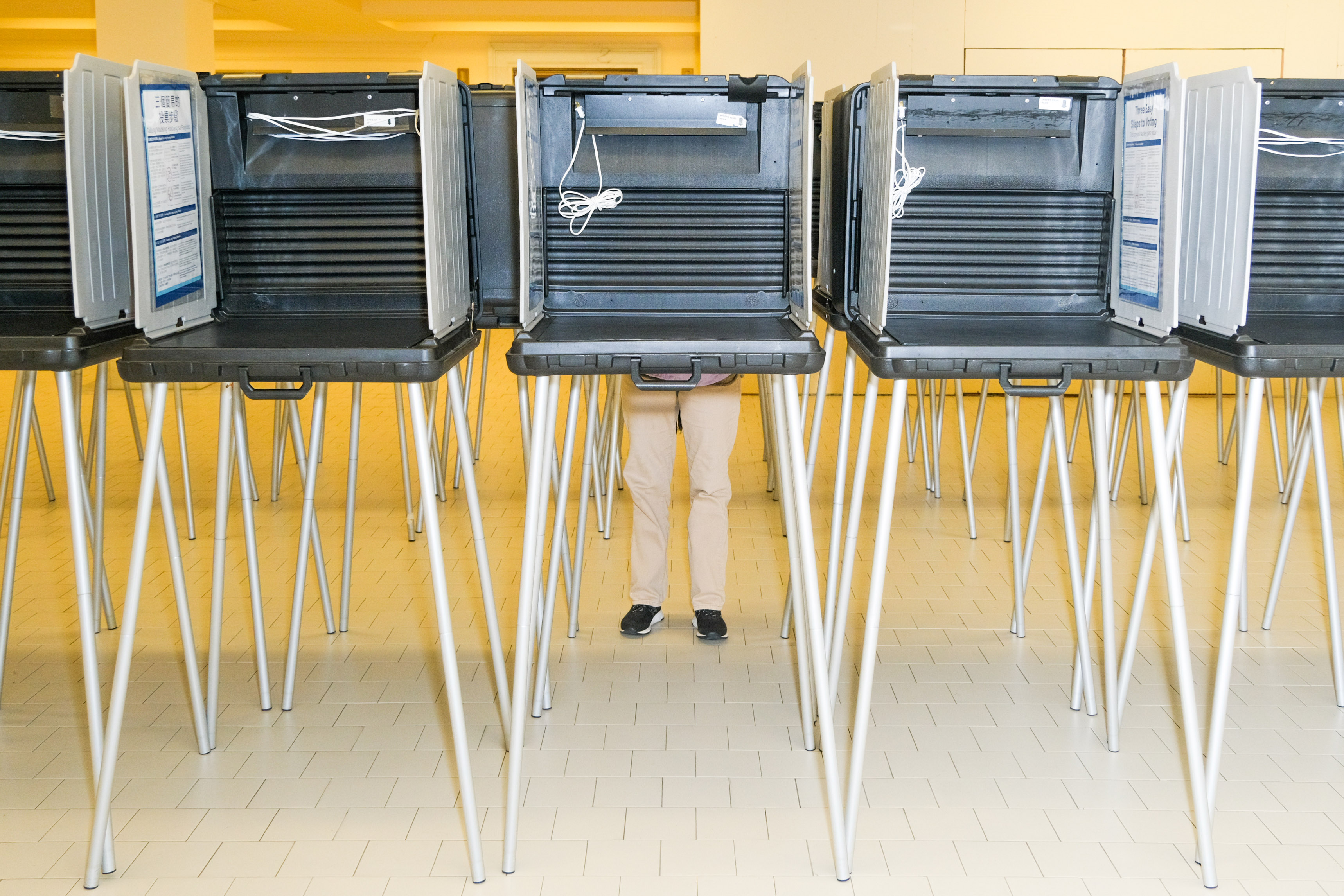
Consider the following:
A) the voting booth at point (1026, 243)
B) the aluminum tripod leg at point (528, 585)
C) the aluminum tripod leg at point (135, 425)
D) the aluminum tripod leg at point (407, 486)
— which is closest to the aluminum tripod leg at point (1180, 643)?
the voting booth at point (1026, 243)

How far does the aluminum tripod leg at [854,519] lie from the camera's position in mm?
1874

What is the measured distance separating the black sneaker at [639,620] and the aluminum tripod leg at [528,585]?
1.00m

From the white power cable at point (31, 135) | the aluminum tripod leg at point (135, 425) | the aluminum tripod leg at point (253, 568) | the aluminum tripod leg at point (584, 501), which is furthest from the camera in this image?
the aluminum tripod leg at point (135, 425)

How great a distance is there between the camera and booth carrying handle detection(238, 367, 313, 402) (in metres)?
1.71

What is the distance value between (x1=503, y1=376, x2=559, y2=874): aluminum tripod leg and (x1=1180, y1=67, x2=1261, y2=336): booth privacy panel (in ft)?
3.76

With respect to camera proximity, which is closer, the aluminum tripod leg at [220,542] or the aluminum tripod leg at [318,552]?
the aluminum tripod leg at [220,542]

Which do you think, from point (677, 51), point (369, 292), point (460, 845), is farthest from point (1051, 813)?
point (677, 51)

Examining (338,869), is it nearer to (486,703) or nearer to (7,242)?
(486,703)

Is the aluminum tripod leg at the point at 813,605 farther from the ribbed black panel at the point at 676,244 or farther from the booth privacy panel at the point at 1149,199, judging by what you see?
the booth privacy panel at the point at 1149,199

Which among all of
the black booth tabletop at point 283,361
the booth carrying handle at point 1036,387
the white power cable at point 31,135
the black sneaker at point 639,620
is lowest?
the black sneaker at point 639,620

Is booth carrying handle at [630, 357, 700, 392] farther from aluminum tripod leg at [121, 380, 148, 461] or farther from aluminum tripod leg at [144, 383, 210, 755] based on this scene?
aluminum tripod leg at [121, 380, 148, 461]

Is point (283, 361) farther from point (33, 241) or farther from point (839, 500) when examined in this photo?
point (839, 500)

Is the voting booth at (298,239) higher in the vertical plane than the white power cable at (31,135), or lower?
lower

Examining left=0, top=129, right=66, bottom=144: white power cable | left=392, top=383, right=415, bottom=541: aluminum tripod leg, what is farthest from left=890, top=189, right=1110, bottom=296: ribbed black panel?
left=392, top=383, right=415, bottom=541: aluminum tripod leg
